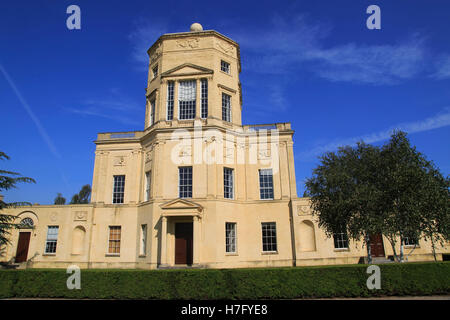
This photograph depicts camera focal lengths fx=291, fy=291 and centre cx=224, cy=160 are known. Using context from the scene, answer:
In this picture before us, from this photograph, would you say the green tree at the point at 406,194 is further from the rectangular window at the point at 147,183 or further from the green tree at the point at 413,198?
the rectangular window at the point at 147,183

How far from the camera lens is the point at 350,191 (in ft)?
53.1

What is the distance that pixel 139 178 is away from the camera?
2661 centimetres

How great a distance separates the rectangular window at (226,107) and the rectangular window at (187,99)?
2778mm

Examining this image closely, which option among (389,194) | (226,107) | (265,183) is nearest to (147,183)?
(226,107)

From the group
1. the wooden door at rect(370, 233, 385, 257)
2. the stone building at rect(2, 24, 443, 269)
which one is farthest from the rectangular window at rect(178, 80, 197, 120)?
the wooden door at rect(370, 233, 385, 257)

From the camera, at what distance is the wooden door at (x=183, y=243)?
22078mm

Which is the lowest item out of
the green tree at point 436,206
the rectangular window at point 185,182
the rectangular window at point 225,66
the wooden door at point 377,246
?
the wooden door at point 377,246

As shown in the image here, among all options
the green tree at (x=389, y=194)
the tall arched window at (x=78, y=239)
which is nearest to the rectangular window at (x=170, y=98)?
the tall arched window at (x=78, y=239)

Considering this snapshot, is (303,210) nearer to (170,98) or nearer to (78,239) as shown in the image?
(170,98)

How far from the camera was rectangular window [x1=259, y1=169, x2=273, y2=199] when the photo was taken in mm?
25828
